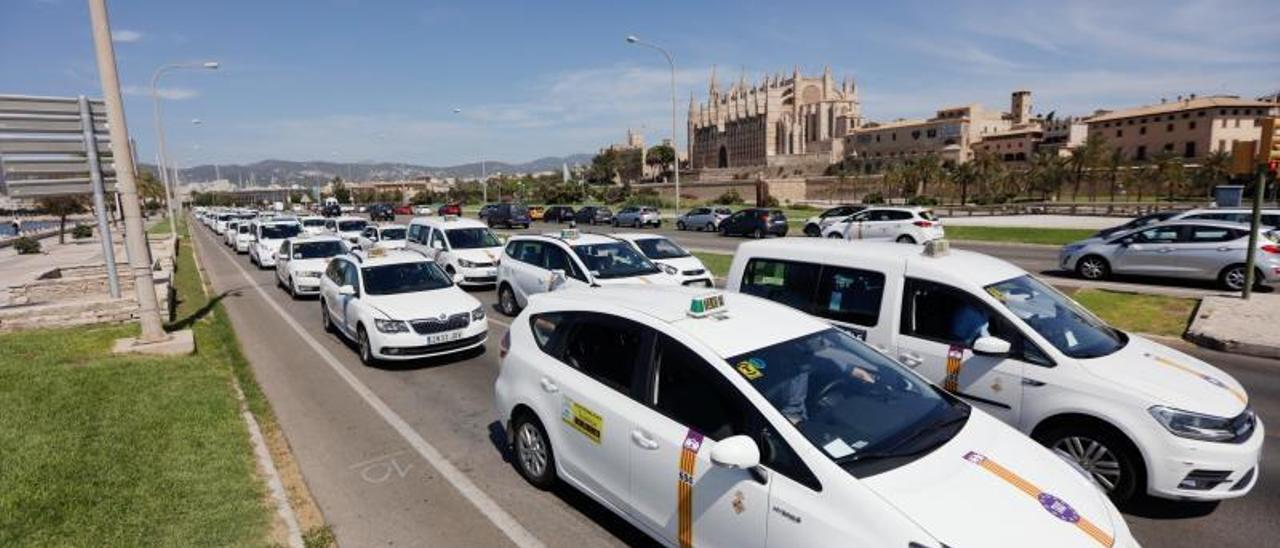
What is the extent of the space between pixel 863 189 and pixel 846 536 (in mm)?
93362

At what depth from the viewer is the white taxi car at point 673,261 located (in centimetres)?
1308

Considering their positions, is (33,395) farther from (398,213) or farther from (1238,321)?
(398,213)

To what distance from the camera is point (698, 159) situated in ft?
561

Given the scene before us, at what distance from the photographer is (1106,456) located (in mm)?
4742

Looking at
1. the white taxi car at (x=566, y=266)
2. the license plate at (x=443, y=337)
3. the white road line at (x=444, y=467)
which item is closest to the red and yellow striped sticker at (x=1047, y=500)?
the white road line at (x=444, y=467)

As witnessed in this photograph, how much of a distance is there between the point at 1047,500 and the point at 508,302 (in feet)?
35.5

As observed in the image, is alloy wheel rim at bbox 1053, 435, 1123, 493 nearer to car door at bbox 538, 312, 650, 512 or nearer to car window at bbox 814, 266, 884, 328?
car window at bbox 814, 266, 884, 328

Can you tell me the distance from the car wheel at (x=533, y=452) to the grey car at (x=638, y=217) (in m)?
37.4

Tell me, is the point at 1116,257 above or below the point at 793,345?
below

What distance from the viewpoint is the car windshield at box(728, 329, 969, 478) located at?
3.52 metres

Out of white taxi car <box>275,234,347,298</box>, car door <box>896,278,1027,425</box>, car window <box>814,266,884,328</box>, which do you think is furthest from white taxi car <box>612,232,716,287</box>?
white taxi car <box>275,234,347,298</box>

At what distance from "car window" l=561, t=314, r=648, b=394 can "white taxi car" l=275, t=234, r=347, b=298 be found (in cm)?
1185

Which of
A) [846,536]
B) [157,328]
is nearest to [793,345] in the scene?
[846,536]

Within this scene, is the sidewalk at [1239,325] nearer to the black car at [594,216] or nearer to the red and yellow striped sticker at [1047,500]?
the red and yellow striped sticker at [1047,500]
